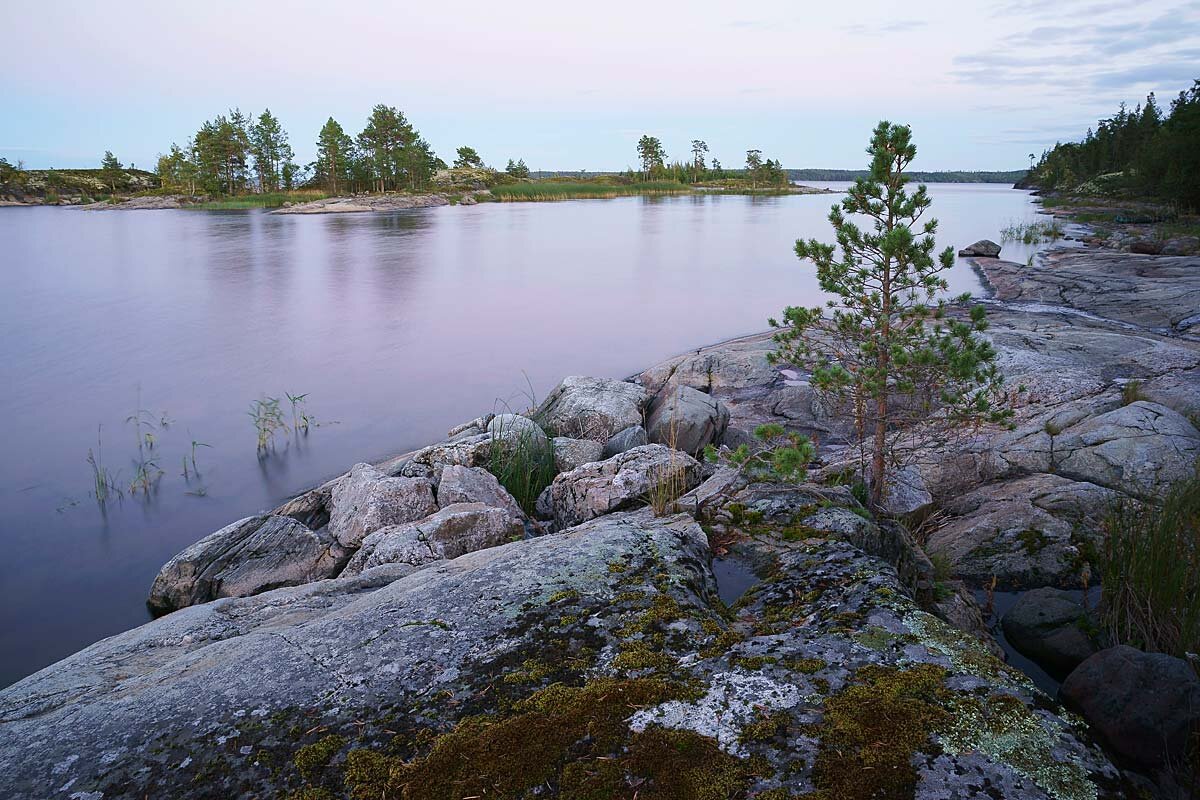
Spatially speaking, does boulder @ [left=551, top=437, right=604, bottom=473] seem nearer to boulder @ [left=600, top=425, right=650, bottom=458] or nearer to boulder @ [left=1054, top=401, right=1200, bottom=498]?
boulder @ [left=600, top=425, right=650, bottom=458]

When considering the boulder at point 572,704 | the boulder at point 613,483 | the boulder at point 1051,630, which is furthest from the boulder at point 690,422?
the boulder at point 572,704

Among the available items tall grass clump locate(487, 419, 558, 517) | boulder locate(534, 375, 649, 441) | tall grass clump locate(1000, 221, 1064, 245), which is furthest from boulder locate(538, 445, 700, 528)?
tall grass clump locate(1000, 221, 1064, 245)

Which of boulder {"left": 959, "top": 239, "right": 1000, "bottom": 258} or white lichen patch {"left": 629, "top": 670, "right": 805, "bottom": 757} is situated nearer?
white lichen patch {"left": 629, "top": 670, "right": 805, "bottom": 757}

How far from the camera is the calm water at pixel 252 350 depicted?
7.64 meters

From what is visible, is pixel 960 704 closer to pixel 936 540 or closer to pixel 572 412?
pixel 936 540

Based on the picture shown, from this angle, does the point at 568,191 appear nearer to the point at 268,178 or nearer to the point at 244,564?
the point at 268,178

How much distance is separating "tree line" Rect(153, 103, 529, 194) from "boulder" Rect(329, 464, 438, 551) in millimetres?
85499

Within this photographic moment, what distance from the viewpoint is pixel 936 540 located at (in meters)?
6.02

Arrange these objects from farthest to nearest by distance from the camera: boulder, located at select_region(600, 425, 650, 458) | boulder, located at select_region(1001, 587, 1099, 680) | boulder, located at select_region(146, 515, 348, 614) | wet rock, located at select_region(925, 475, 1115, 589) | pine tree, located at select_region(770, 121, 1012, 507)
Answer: boulder, located at select_region(600, 425, 650, 458), boulder, located at select_region(146, 515, 348, 614), wet rock, located at select_region(925, 475, 1115, 589), pine tree, located at select_region(770, 121, 1012, 507), boulder, located at select_region(1001, 587, 1099, 680)

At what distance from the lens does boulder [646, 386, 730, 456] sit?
855 centimetres

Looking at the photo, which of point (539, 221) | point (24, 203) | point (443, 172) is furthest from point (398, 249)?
point (443, 172)

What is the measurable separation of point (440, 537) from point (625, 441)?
118 inches

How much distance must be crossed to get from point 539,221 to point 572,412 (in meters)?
46.1

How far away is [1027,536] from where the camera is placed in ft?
18.6
